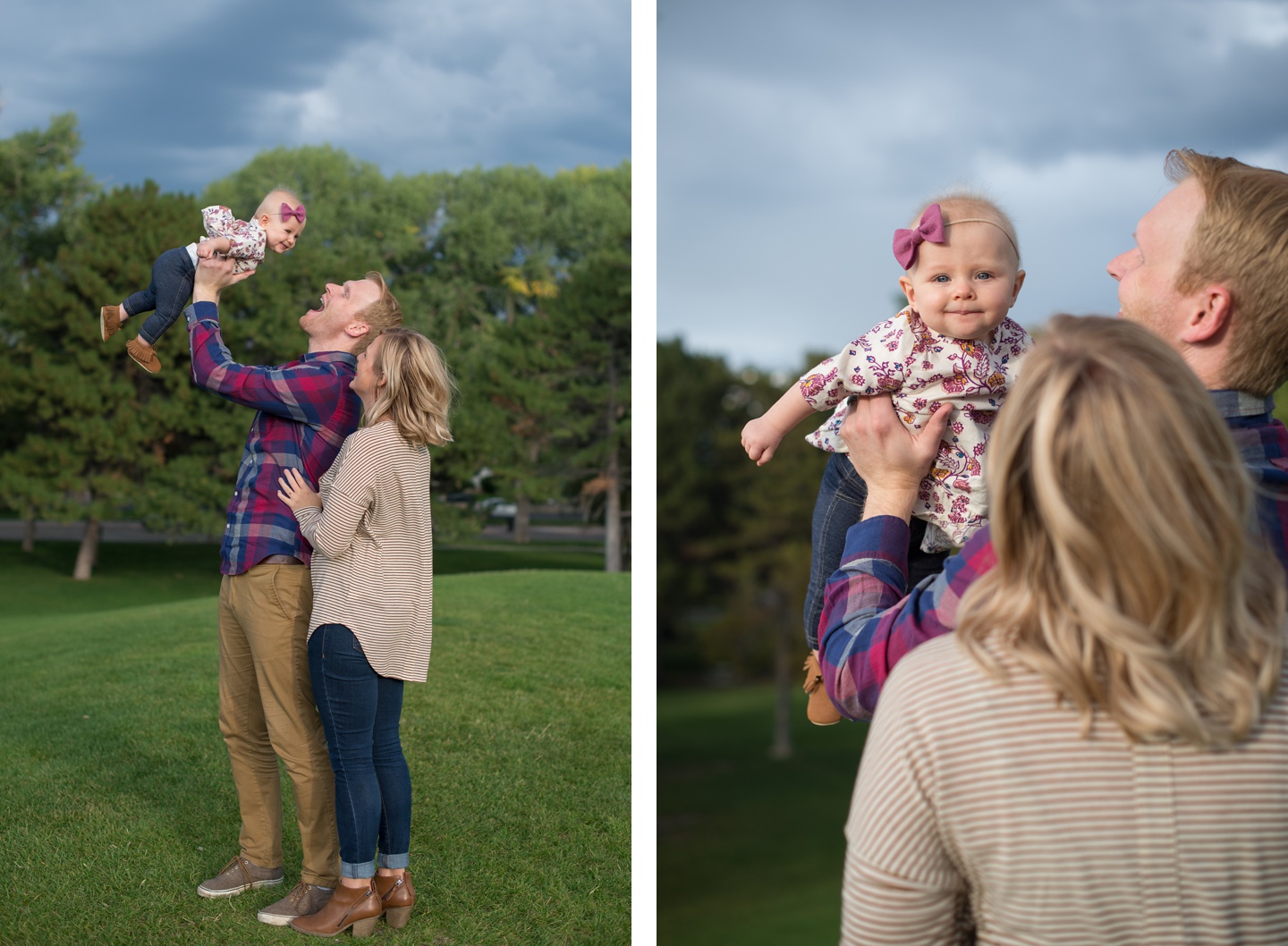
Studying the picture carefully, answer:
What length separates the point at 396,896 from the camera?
8.58 feet

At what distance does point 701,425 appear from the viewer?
13320mm

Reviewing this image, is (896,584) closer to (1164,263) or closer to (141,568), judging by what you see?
(1164,263)

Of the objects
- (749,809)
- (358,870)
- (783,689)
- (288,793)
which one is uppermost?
(358,870)

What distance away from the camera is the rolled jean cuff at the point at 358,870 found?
2.49 m

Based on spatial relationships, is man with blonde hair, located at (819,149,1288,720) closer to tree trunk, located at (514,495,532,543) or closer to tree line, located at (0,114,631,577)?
tree line, located at (0,114,631,577)

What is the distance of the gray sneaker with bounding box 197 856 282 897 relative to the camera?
110 inches

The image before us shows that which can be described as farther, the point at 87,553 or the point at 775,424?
the point at 87,553

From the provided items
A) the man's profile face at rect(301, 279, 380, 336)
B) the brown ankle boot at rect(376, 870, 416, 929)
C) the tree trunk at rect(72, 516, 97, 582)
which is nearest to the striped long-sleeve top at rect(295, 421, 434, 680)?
the man's profile face at rect(301, 279, 380, 336)

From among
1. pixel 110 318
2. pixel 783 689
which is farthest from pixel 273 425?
pixel 783 689

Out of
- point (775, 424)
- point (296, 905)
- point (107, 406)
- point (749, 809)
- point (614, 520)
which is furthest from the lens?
point (614, 520)

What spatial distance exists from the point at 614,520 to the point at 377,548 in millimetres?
15202

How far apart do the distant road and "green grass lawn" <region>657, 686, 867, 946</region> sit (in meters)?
3.51

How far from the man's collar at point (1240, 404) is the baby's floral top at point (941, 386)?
1.19ft

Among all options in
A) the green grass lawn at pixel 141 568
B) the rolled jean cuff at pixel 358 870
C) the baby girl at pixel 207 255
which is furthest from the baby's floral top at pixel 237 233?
the green grass lawn at pixel 141 568
